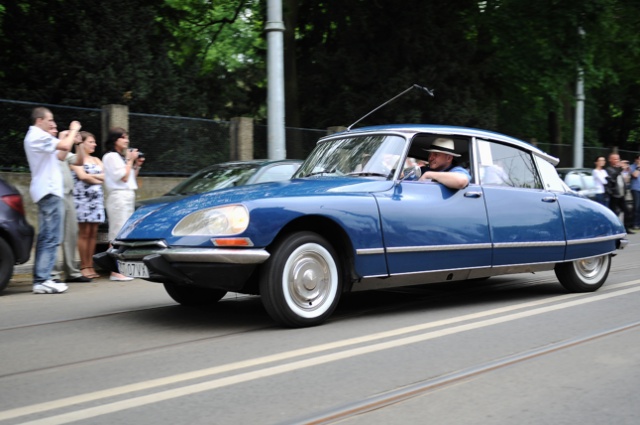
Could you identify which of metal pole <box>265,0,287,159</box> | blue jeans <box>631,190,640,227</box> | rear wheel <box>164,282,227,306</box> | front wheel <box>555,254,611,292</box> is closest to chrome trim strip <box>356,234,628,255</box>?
front wheel <box>555,254,611,292</box>

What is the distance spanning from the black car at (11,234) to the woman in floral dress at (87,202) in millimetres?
1062

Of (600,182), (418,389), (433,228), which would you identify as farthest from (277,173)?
(600,182)

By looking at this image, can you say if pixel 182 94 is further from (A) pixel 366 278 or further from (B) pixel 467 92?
(A) pixel 366 278

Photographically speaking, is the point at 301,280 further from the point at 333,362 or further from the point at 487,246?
the point at 487,246

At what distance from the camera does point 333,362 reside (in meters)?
4.86

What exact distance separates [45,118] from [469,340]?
516 centimetres

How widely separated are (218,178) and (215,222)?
601cm

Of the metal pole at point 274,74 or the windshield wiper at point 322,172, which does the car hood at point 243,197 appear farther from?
the metal pole at point 274,74

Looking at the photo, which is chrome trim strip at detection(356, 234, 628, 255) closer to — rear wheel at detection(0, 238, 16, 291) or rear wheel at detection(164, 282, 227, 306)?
rear wheel at detection(164, 282, 227, 306)

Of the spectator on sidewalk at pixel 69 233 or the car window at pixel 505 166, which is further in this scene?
the spectator on sidewalk at pixel 69 233

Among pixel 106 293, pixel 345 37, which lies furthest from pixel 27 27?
pixel 106 293

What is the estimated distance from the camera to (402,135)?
22.2 ft

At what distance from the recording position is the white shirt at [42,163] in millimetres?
8234

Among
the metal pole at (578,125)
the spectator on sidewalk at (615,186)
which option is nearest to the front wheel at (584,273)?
the spectator on sidewalk at (615,186)
